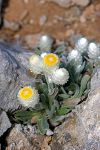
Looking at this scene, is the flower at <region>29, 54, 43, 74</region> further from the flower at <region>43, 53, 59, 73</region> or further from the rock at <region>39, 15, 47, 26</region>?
the rock at <region>39, 15, 47, 26</region>

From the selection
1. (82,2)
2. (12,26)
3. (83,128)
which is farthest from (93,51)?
(12,26)

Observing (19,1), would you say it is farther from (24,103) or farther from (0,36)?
(24,103)

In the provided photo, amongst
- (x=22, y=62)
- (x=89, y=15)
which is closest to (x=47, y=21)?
(x=89, y=15)

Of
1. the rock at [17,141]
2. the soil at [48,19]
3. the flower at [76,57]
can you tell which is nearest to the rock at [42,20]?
the soil at [48,19]

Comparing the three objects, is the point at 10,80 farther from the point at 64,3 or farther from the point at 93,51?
the point at 64,3

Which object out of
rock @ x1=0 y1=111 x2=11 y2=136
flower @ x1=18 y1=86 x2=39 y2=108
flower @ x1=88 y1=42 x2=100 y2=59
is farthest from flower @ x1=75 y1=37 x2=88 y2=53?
rock @ x1=0 y1=111 x2=11 y2=136
